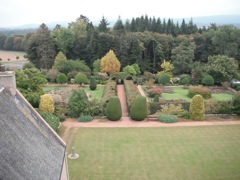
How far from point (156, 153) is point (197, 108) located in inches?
434

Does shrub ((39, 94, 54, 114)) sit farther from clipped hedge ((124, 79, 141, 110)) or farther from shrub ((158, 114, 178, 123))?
shrub ((158, 114, 178, 123))

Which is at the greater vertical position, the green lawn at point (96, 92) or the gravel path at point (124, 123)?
the green lawn at point (96, 92)

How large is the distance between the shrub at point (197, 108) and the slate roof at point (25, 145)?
66.1ft

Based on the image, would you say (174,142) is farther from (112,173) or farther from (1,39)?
(1,39)

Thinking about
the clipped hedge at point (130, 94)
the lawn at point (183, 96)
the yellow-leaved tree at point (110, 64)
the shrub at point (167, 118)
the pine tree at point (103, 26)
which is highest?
the pine tree at point (103, 26)

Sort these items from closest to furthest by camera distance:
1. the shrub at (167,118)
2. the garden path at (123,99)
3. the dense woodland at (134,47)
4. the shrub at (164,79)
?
the shrub at (167,118)
the garden path at (123,99)
the shrub at (164,79)
the dense woodland at (134,47)

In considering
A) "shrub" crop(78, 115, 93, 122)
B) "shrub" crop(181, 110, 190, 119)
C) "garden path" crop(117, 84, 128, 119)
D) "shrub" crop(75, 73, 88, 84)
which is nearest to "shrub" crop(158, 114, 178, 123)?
"shrub" crop(181, 110, 190, 119)

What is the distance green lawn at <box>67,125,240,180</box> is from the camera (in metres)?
19.8

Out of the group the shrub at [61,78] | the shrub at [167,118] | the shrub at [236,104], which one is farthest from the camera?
the shrub at [61,78]

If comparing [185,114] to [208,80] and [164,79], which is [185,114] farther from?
[208,80]

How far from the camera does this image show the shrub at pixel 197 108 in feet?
→ 104

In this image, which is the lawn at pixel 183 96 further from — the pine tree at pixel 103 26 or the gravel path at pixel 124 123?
the pine tree at pixel 103 26

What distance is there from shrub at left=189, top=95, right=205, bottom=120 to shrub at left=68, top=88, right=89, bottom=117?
491 inches

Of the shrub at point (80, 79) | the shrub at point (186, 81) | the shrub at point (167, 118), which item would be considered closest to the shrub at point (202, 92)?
the shrub at point (186, 81)
